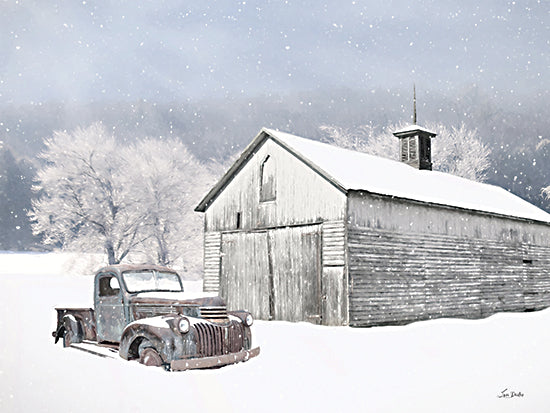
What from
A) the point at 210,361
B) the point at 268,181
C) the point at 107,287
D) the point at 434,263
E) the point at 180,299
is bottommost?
the point at 210,361

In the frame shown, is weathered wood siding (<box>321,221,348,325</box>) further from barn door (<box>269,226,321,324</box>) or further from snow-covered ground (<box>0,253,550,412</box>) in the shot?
snow-covered ground (<box>0,253,550,412</box>)

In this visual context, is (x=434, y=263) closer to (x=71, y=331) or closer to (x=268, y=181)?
(x=268, y=181)

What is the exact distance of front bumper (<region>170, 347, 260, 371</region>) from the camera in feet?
26.8

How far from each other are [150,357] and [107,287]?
104 inches

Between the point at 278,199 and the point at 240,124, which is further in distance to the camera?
the point at 240,124

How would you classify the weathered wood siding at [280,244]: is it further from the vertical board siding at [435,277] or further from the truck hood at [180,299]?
the truck hood at [180,299]

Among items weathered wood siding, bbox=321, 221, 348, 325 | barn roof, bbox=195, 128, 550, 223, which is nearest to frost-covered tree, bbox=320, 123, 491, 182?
barn roof, bbox=195, 128, 550, 223

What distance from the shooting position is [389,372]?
8.91m

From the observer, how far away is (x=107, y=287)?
10.9 meters

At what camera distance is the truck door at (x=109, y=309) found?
10.2 meters

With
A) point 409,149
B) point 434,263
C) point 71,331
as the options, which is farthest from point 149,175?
point 71,331

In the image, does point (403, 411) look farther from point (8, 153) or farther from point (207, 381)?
point (8, 153)

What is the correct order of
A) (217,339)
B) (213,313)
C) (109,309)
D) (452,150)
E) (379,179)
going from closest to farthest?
(217,339), (213,313), (109,309), (379,179), (452,150)

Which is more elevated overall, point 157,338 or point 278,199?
point 278,199
